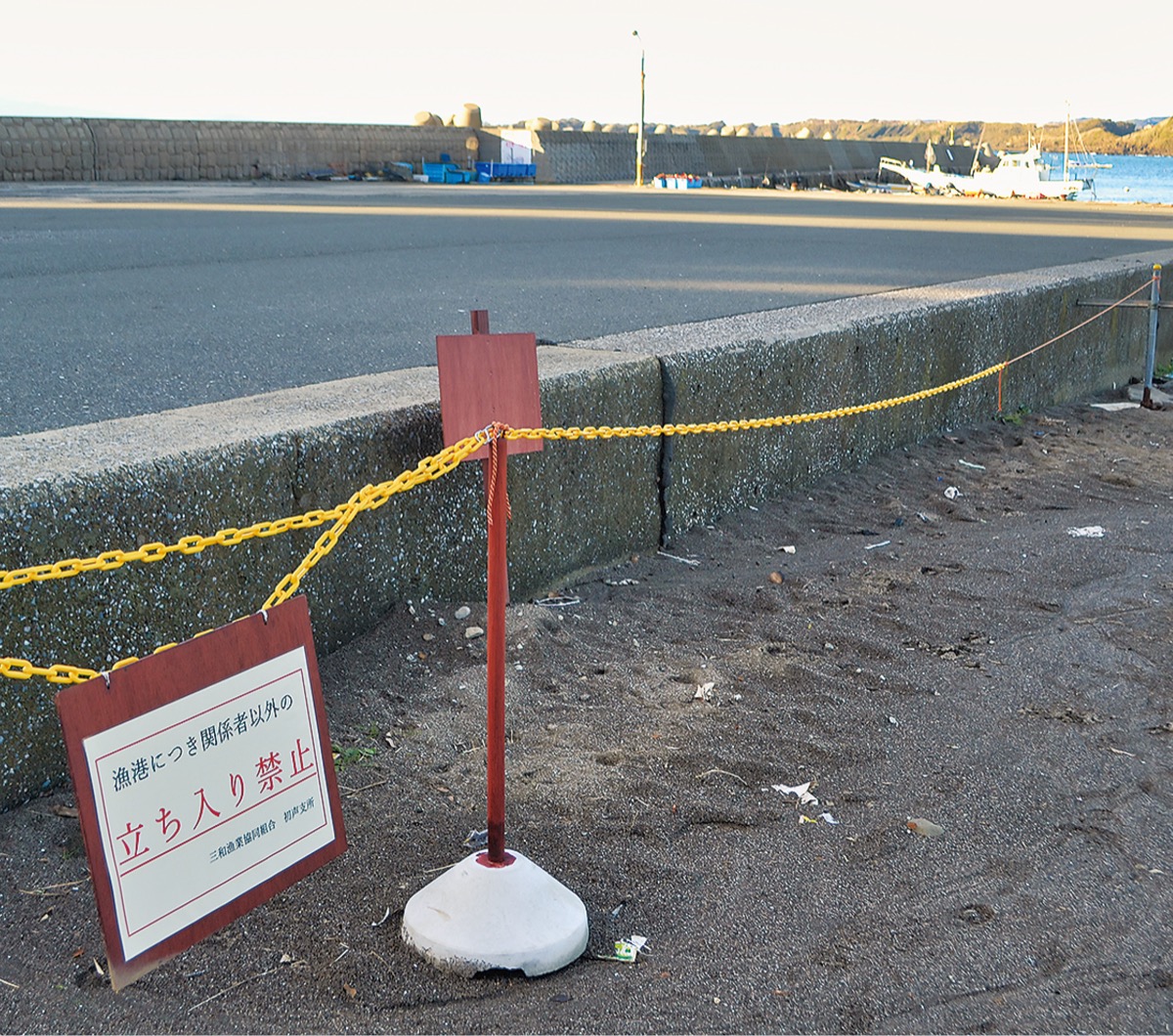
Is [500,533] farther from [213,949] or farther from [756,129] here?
[756,129]

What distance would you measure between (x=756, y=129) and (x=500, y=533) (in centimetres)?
6910

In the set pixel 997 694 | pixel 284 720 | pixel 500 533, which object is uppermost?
pixel 500 533

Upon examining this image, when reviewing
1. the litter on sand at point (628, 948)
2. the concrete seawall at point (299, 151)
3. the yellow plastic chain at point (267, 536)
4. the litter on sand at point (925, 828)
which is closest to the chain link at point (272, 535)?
the yellow plastic chain at point (267, 536)

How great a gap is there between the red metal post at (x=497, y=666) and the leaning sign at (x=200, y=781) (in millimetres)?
333

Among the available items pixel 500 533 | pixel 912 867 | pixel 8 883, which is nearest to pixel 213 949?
pixel 8 883

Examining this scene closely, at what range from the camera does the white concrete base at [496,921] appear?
2.45 metres

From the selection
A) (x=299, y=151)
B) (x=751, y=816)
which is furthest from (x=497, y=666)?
(x=299, y=151)

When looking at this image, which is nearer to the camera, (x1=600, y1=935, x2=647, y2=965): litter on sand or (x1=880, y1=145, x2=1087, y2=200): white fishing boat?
(x1=600, y1=935, x2=647, y2=965): litter on sand

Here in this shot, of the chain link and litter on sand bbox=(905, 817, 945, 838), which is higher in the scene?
the chain link

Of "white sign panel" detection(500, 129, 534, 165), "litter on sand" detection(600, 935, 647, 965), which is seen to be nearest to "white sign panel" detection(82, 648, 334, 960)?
"litter on sand" detection(600, 935, 647, 965)

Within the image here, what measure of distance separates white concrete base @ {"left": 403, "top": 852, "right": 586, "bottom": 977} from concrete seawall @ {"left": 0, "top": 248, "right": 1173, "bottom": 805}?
3.19 ft

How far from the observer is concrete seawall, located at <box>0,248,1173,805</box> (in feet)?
9.16

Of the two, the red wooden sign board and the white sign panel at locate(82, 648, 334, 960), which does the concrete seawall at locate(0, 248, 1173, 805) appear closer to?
the red wooden sign board

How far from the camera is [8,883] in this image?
8.52 feet
